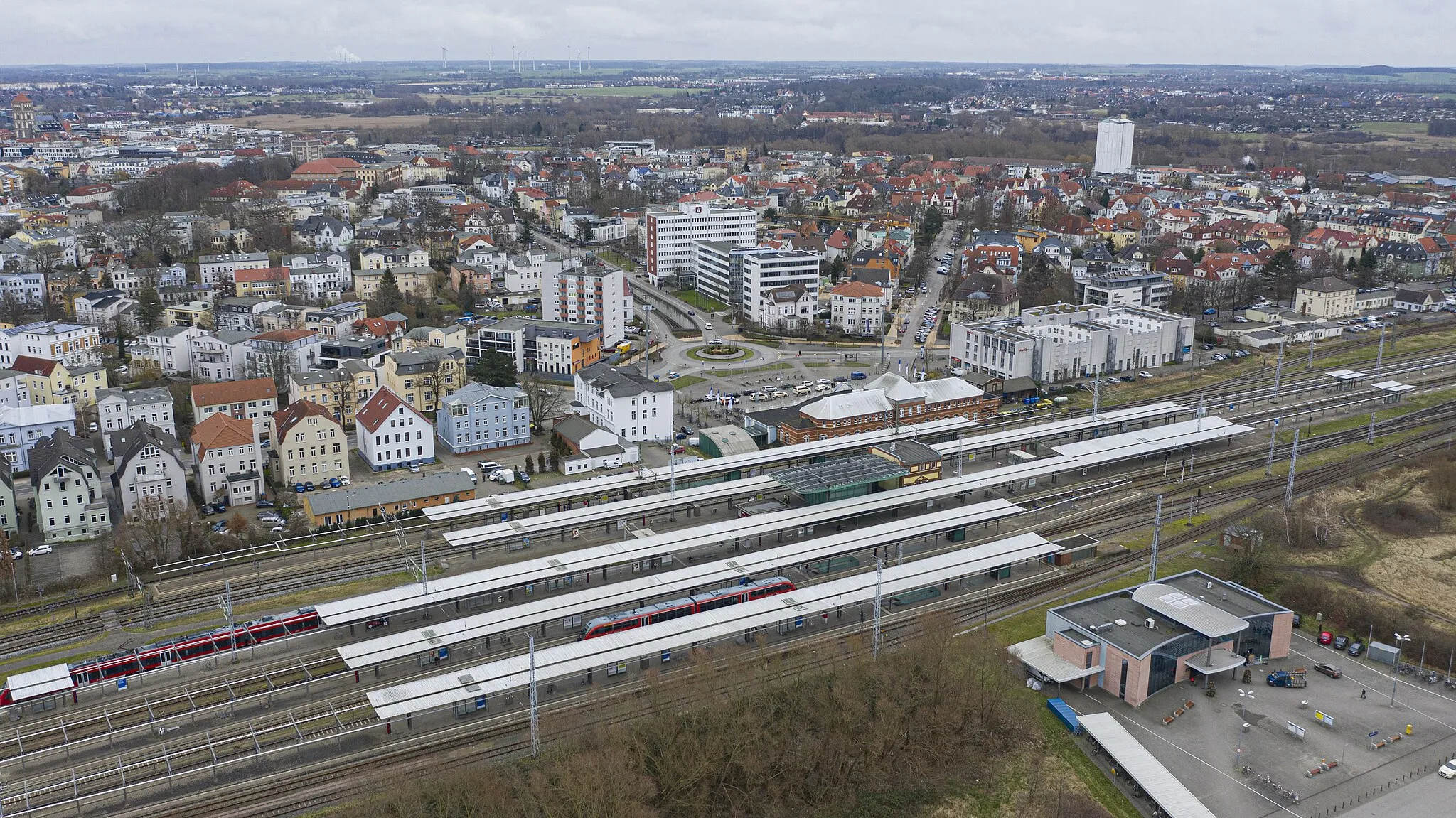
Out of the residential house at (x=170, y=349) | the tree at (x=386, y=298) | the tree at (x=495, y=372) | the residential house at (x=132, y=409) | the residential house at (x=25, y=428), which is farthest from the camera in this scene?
the tree at (x=386, y=298)

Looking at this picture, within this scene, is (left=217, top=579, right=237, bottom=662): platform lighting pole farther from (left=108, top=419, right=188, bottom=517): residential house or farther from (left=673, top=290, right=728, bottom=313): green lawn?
(left=673, top=290, right=728, bottom=313): green lawn

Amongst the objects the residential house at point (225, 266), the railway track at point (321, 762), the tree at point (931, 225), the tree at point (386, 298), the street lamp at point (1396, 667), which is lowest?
the railway track at point (321, 762)

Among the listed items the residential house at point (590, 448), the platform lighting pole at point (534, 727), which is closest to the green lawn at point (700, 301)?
the residential house at point (590, 448)

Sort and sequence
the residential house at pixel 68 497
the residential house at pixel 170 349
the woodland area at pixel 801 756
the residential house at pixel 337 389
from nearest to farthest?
the woodland area at pixel 801 756 < the residential house at pixel 68 497 < the residential house at pixel 337 389 < the residential house at pixel 170 349

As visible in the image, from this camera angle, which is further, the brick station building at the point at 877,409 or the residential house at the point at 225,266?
the residential house at the point at 225,266

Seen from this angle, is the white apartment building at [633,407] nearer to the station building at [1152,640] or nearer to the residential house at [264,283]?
the station building at [1152,640]

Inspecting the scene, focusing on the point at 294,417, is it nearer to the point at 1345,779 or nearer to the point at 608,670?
the point at 608,670

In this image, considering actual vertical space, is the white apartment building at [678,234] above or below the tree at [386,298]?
above
